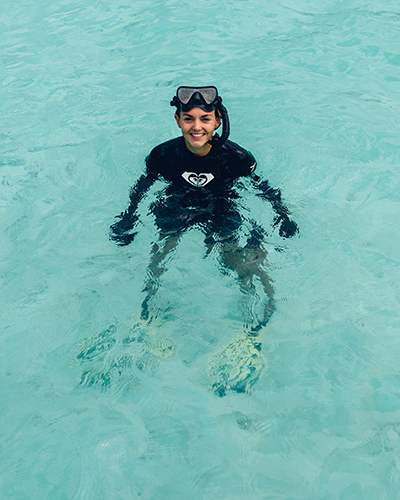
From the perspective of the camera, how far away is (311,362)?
10.9ft

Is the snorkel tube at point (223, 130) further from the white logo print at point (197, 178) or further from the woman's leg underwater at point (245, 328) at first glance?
the woman's leg underwater at point (245, 328)

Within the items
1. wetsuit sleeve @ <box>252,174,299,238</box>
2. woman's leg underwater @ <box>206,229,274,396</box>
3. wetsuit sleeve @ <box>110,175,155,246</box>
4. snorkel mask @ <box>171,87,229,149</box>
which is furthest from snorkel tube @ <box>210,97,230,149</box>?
woman's leg underwater @ <box>206,229,274,396</box>

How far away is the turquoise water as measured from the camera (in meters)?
2.82

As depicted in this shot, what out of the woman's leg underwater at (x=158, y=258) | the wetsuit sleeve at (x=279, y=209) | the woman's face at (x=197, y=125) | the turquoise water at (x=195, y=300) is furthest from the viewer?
the woman's leg underwater at (x=158, y=258)

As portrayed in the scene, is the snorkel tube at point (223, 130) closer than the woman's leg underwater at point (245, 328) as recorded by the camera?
No

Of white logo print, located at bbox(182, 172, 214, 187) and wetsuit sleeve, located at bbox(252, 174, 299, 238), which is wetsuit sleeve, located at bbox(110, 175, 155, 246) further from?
wetsuit sleeve, located at bbox(252, 174, 299, 238)

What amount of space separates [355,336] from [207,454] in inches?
57.5

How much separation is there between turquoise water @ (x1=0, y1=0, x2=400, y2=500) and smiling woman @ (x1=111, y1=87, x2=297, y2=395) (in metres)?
0.11

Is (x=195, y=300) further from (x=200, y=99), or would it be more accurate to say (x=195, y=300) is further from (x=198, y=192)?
(x=200, y=99)

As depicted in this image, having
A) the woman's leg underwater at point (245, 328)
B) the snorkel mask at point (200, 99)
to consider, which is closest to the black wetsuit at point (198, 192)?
the woman's leg underwater at point (245, 328)

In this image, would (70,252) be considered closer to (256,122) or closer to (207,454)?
(207,454)

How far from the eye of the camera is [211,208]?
3807 mm

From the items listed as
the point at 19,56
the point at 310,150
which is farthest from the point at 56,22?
the point at 310,150

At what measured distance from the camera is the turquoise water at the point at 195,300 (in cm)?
282
